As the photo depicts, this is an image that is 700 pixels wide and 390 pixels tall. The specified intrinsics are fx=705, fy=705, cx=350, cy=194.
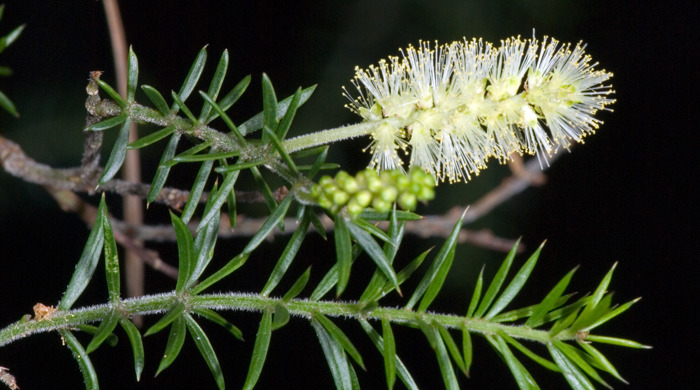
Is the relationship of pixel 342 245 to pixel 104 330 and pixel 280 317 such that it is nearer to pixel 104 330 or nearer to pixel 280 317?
pixel 280 317

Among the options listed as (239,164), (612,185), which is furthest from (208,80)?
(612,185)

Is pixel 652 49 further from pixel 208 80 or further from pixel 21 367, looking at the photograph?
pixel 21 367

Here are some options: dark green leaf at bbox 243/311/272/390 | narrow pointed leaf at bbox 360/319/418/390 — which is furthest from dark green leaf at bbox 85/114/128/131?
narrow pointed leaf at bbox 360/319/418/390

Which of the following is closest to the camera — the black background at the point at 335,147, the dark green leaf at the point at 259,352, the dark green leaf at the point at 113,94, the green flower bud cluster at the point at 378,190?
the green flower bud cluster at the point at 378,190

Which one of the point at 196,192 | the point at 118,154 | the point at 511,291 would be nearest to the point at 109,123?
the point at 118,154

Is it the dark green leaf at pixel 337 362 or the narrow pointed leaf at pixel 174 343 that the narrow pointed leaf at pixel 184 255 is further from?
the dark green leaf at pixel 337 362

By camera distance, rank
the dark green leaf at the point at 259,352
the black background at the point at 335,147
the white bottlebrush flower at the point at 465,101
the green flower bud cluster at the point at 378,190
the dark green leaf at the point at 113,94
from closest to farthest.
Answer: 1. the green flower bud cluster at the point at 378,190
2. the dark green leaf at the point at 259,352
3. the dark green leaf at the point at 113,94
4. the white bottlebrush flower at the point at 465,101
5. the black background at the point at 335,147

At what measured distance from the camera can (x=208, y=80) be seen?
2555mm

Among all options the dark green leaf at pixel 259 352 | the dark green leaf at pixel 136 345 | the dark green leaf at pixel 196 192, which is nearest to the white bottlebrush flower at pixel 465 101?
the dark green leaf at pixel 196 192

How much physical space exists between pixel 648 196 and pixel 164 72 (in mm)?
2015

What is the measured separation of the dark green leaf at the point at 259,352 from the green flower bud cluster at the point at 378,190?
0.82 ft

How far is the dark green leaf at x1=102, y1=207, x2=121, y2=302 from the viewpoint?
1.15 metres

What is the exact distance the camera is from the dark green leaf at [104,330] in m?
1.06

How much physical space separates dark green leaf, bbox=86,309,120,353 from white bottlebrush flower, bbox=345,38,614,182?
600mm
